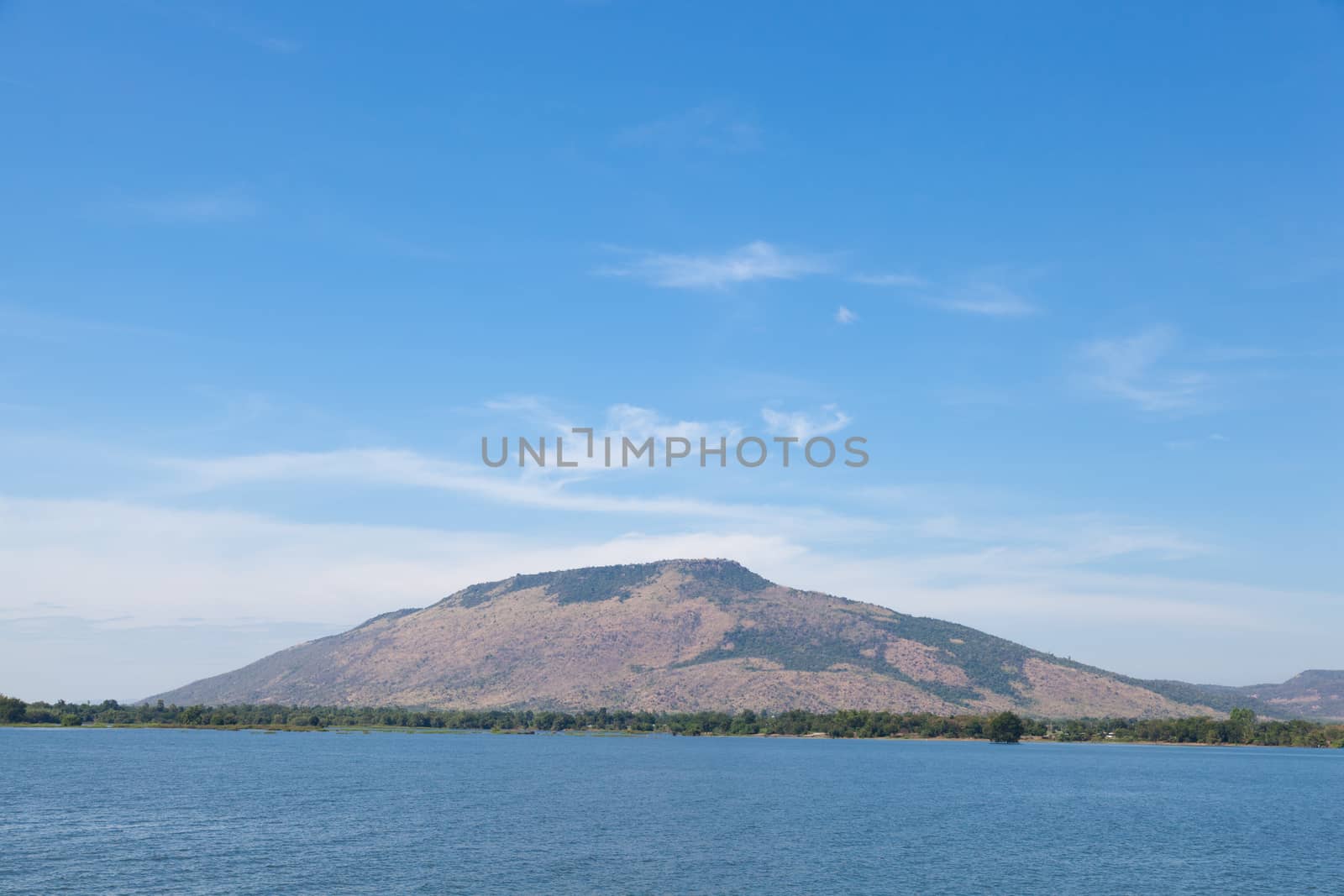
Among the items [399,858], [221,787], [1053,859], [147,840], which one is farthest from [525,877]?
[221,787]

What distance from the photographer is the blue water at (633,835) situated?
255 feet

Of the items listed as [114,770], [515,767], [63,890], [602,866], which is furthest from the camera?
[515,767]

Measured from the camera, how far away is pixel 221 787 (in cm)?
13788

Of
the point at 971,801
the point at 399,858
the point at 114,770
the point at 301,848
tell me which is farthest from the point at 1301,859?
the point at 114,770

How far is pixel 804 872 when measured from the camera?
82.9 m

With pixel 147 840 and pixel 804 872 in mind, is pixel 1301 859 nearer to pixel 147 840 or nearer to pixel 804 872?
pixel 804 872

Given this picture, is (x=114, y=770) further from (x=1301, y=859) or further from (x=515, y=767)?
(x=1301, y=859)

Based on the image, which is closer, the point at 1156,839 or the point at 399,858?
the point at 399,858

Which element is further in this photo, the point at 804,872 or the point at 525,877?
the point at 804,872

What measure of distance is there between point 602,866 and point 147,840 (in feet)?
127

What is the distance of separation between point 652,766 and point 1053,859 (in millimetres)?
112521

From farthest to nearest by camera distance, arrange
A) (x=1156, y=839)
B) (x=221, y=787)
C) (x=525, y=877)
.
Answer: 1. (x=221, y=787)
2. (x=1156, y=839)
3. (x=525, y=877)

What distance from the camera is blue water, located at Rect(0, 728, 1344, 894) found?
77812 mm

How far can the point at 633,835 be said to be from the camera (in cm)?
10106
